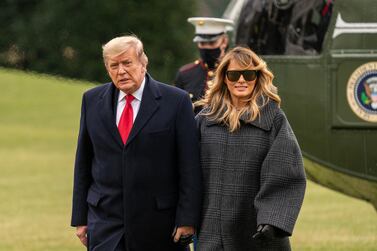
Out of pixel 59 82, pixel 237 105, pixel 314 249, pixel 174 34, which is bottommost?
pixel 174 34

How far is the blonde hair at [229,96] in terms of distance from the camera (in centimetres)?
564

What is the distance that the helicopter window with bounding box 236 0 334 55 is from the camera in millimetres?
9055

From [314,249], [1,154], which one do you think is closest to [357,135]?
[314,249]

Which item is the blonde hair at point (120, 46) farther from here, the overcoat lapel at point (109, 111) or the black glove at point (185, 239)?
the black glove at point (185, 239)

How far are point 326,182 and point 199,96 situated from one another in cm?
132

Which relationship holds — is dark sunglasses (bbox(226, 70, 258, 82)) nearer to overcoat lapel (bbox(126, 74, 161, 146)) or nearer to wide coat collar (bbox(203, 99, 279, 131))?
wide coat collar (bbox(203, 99, 279, 131))

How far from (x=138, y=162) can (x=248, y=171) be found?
0.52m

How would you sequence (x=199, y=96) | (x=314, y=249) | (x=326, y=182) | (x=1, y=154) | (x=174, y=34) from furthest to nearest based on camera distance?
(x=174, y=34) → (x=1, y=154) → (x=314, y=249) → (x=326, y=182) → (x=199, y=96)

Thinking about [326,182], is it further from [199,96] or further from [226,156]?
[226,156]

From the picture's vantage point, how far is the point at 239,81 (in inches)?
225

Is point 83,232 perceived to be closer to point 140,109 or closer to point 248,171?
point 140,109

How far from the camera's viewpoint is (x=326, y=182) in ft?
30.2

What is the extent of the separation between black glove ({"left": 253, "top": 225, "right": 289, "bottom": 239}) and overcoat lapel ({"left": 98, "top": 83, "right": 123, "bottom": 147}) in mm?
773

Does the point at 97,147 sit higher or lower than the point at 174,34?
higher
